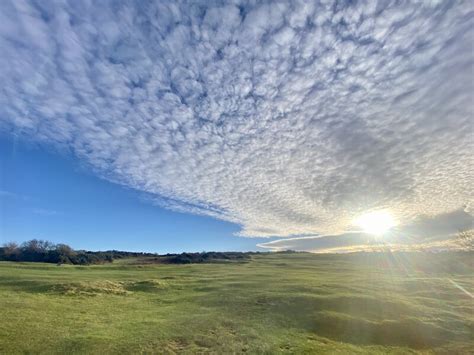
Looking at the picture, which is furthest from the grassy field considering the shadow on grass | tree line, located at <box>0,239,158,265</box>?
tree line, located at <box>0,239,158,265</box>

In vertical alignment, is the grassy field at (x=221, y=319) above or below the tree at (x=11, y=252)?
below

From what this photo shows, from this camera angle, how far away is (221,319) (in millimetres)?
35500

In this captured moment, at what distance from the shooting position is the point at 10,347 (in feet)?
78.1

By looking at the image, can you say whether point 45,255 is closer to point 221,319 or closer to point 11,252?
point 11,252

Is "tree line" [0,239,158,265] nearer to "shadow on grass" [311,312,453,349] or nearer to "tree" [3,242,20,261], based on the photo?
"tree" [3,242,20,261]

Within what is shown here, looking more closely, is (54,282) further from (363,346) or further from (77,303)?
(363,346)

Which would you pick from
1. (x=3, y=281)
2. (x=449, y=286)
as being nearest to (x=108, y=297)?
(x=3, y=281)

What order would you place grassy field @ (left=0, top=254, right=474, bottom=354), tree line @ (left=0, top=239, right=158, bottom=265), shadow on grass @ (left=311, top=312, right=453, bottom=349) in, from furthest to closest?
tree line @ (left=0, top=239, right=158, bottom=265)
shadow on grass @ (left=311, top=312, right=453, bottom=349)
grassy field @ (left=0, top=254, right=474, bottom=354)

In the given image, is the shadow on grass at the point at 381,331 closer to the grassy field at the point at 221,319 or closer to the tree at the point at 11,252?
the grassy field at the point at 221,319

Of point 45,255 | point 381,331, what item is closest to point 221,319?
point 381,331

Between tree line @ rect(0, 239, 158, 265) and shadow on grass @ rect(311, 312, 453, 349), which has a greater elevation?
tree line @ rect(0, 239, 158, 265)

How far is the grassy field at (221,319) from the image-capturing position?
27.6 meters

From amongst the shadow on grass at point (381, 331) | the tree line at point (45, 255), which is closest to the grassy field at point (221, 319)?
the shadow on grass at point (381, 331)

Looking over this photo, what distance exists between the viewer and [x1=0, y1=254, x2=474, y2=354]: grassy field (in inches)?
1085
